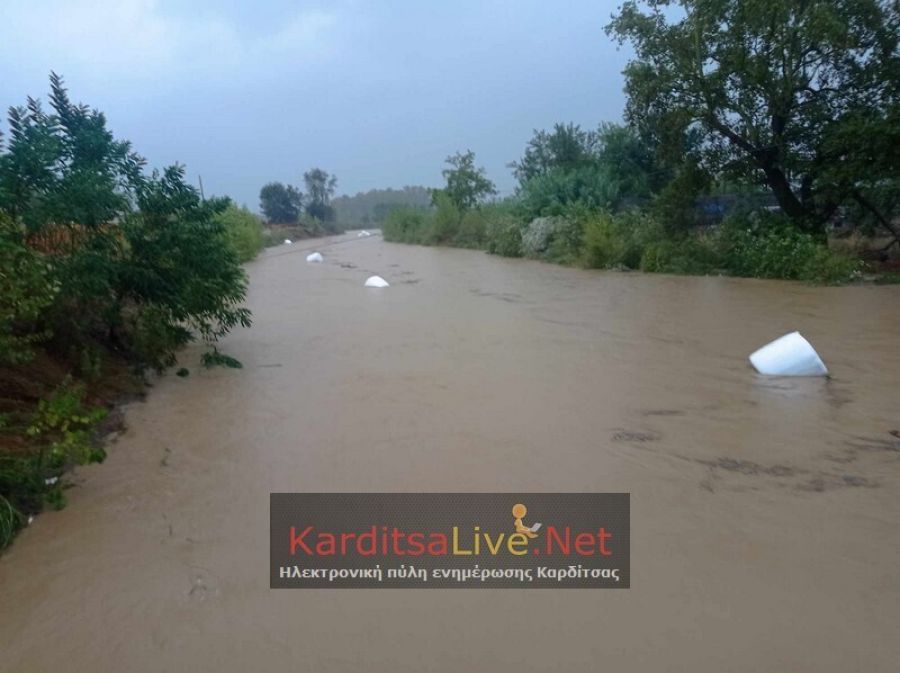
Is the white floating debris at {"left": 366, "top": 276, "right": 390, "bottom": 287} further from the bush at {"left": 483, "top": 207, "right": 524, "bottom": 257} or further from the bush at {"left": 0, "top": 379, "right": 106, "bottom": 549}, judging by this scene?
the bush at {"left": 0, "top": 379, "right": 106, "bottom": 549}

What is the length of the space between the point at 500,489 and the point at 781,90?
1535 centimetres

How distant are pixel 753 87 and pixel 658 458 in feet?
48.1

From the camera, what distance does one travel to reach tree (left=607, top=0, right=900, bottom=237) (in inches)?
620

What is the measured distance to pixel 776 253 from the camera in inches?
655

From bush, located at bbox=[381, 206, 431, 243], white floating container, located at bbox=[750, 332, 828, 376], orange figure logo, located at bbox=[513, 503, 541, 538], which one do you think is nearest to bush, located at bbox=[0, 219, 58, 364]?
orange figure logo, located at bbox=[513, 503, 541, 538]

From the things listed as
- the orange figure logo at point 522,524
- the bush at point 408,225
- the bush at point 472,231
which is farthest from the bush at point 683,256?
the bush at point 408,225

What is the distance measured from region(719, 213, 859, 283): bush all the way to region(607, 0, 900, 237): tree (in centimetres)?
73

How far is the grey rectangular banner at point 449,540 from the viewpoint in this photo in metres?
3.54

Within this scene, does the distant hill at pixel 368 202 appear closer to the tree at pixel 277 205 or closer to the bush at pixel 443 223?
the tree at pixel 277 205

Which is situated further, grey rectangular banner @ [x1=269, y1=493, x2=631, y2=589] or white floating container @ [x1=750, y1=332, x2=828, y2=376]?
white floating container @ [x1=750, y1=332, x2=828, y2=376]

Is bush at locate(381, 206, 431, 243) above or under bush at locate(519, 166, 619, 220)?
under

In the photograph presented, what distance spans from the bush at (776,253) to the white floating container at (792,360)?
930 centimetres

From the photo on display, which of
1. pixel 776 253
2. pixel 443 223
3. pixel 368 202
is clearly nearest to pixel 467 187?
pixel 443 223

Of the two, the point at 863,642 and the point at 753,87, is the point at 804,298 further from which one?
the point at 863,642
